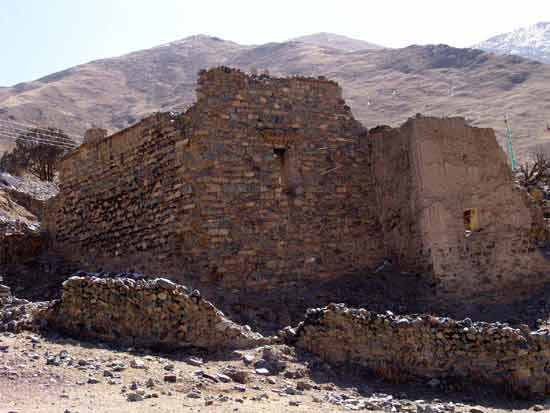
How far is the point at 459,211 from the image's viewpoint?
10.9 meters

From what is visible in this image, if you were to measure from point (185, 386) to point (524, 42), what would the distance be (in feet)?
336

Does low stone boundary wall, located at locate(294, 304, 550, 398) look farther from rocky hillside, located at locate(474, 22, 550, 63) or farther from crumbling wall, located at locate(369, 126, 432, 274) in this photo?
rocky hillside, located at locate(474, 22, 550, 63)

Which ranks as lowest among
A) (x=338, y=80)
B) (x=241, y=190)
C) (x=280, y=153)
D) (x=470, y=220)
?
(x=470, y=220)

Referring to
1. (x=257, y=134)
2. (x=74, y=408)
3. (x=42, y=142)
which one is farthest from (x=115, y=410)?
(x=42, y=142)

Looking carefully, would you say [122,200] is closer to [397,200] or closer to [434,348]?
[397,200]

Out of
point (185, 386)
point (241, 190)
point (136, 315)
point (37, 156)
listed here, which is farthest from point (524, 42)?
point (185, 386)

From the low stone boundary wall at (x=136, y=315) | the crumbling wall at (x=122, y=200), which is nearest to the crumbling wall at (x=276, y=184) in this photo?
the crumbling wall at (x=122, y=200)

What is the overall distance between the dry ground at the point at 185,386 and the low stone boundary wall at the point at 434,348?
21 cm

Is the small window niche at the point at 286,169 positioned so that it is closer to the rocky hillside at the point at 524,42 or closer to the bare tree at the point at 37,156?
the bare tree at the point at 37,156

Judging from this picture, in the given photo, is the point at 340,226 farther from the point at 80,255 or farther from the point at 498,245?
the point at 80,255

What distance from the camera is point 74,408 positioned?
504cm

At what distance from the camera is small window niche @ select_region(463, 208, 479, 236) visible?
36.2ft

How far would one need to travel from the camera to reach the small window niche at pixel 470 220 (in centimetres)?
1103

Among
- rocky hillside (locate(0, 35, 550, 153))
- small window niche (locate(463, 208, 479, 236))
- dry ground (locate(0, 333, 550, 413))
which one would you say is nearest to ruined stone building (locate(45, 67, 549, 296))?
small window niche (locate(463, 208, 479, 236))
